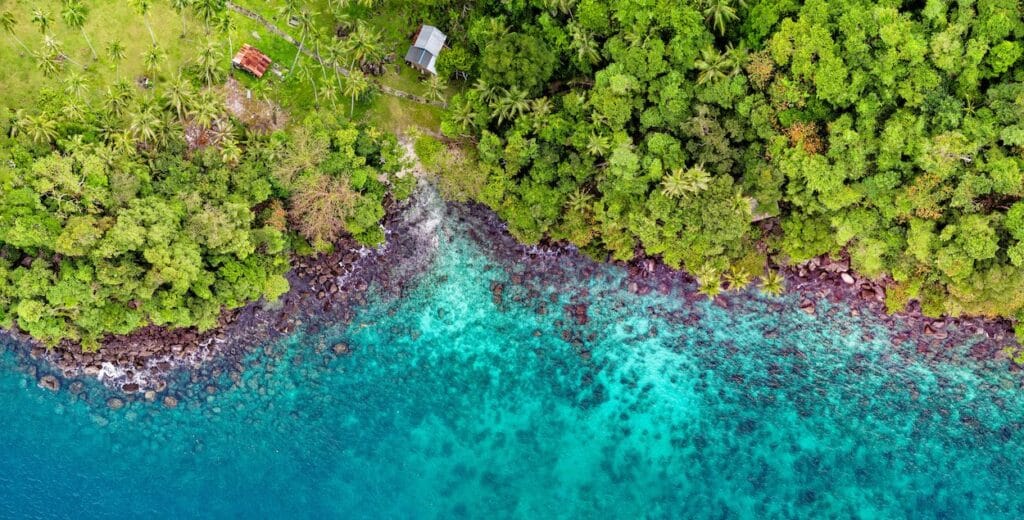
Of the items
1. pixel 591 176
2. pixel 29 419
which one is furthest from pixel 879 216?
pixel 29 419

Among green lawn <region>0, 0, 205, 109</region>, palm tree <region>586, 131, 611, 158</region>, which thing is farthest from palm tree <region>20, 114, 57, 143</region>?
palm tree <region>586, 131, 611, 158</region>

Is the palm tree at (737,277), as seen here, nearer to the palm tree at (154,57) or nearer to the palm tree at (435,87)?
the palm tree at (435,87)

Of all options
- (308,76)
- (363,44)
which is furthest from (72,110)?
(363,44)

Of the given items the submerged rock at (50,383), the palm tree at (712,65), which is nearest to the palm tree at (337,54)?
the palm tree at (712,65)

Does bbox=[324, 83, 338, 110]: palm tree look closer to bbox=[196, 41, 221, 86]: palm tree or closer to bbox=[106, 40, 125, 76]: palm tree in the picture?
bbox=[196, 41, 221, 86]: palm tree

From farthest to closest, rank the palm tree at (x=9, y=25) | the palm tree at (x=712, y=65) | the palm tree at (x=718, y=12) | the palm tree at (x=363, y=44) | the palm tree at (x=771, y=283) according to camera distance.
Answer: the palm tree at (x=771, y=283) < the palm tree at (x=363, y=44) < the palm tree at (x=9, y=25) < the palm tree at (x=712, y=65) < the palm tree at (x=718, y=12)

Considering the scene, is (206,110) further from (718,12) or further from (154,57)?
(718,12)
